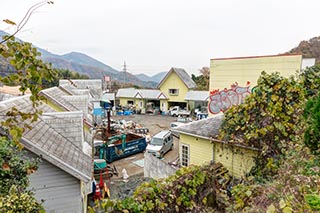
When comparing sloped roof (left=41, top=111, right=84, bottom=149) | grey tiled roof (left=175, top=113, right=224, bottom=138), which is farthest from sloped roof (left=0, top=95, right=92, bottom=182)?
grey tiled roof (left=175, top=113, right=224, bottom=138)

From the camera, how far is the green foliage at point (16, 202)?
4.74 m

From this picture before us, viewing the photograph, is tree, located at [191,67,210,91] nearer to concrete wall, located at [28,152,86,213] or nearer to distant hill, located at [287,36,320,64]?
distant hill, located at [287,36,320,64]

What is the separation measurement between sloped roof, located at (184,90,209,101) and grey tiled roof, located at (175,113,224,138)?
77.7 feet

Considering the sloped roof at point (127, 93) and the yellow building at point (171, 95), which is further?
the sloped roof at point (127, 93)

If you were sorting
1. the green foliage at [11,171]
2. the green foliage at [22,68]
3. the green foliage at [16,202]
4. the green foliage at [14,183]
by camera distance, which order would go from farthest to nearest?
the green foliage at [11,171] → the green foliage at [14,183] → the green foliage at [16,202] → the green foliage at [22,68]

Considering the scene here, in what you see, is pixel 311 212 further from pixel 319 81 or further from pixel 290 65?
pixel 290 65

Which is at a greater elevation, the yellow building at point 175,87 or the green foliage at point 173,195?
the yellow building at point 175,87

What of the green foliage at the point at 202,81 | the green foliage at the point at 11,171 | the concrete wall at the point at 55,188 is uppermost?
the green foliage at the point at 202,81

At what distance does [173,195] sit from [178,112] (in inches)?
1204

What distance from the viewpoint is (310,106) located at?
600cm

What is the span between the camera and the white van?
54.4 feet

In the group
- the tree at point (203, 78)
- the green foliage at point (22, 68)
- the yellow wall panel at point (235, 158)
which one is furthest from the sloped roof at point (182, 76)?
the green foliage at point (22, 68)

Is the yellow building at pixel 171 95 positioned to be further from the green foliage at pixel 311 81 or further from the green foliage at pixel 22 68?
the green foliage at pixel 22 68

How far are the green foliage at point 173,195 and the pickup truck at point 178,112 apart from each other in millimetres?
28370
